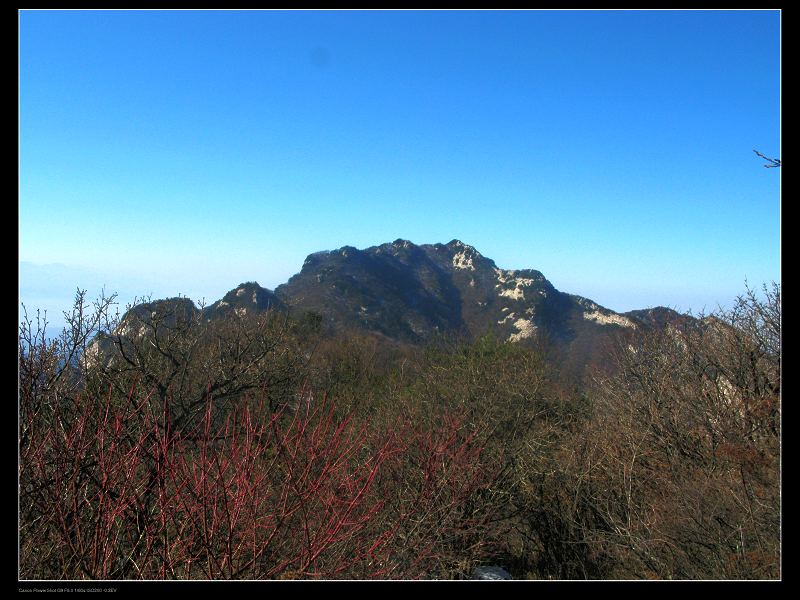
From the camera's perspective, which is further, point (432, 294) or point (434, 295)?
point (432, 294)

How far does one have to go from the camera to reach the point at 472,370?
56.4ft

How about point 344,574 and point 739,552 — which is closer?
point 344,574

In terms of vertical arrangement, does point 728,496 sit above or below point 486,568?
above

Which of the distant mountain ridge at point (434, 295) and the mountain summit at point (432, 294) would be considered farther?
the mountain summit at point (432, 294)

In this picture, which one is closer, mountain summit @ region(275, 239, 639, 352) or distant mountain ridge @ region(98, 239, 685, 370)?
distant mountain ridge @ region(98, 239, 685, 370)

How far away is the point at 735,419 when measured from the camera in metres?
10.4

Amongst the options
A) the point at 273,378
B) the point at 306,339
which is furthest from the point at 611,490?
the point at 306,339

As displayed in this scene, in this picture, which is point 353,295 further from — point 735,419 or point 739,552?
point 739,552

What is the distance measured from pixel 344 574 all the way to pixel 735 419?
871 centimetres

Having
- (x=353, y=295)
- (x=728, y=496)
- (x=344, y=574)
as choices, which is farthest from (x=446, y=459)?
(x=353, y=295)
